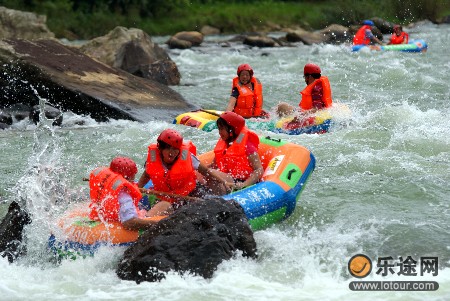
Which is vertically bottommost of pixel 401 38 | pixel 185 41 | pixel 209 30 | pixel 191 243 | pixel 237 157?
pixel 191 243

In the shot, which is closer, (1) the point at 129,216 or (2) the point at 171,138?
(1) the point at 129,216

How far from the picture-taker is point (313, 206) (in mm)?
8047

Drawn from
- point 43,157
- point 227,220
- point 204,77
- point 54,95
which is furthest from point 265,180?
point 204,77

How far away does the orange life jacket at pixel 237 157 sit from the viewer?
7832 millimetres

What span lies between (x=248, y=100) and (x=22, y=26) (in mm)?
11939

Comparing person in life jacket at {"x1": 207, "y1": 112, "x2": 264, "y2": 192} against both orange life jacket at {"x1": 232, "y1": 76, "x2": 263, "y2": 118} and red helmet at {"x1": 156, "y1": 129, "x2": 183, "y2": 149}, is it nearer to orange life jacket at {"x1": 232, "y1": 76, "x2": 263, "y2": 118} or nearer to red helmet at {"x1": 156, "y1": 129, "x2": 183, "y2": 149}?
red helmet at {"x1": 156, "y1": 129, "x2": 183, "y2": 149}

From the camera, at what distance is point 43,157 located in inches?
326

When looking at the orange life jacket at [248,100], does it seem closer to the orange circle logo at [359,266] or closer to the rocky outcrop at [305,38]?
the orange circle logo at [359,266]

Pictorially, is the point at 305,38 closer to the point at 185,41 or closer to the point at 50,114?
the point at 185,41

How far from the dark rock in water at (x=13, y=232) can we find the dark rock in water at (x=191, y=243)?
3.47ft

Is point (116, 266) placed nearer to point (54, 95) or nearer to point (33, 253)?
point (33, 253)

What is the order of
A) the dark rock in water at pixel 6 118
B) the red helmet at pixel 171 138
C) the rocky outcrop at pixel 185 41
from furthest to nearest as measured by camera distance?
the rocky outcrop at pixel 185 41
the dark rock in water at pixel 6 118
the red helmet at pixel 171 138

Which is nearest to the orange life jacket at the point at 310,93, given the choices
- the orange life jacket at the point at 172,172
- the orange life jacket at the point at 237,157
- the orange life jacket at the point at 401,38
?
the orange life jacket at the point at 237,157

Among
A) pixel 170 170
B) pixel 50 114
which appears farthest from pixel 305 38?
pixel 170 170
